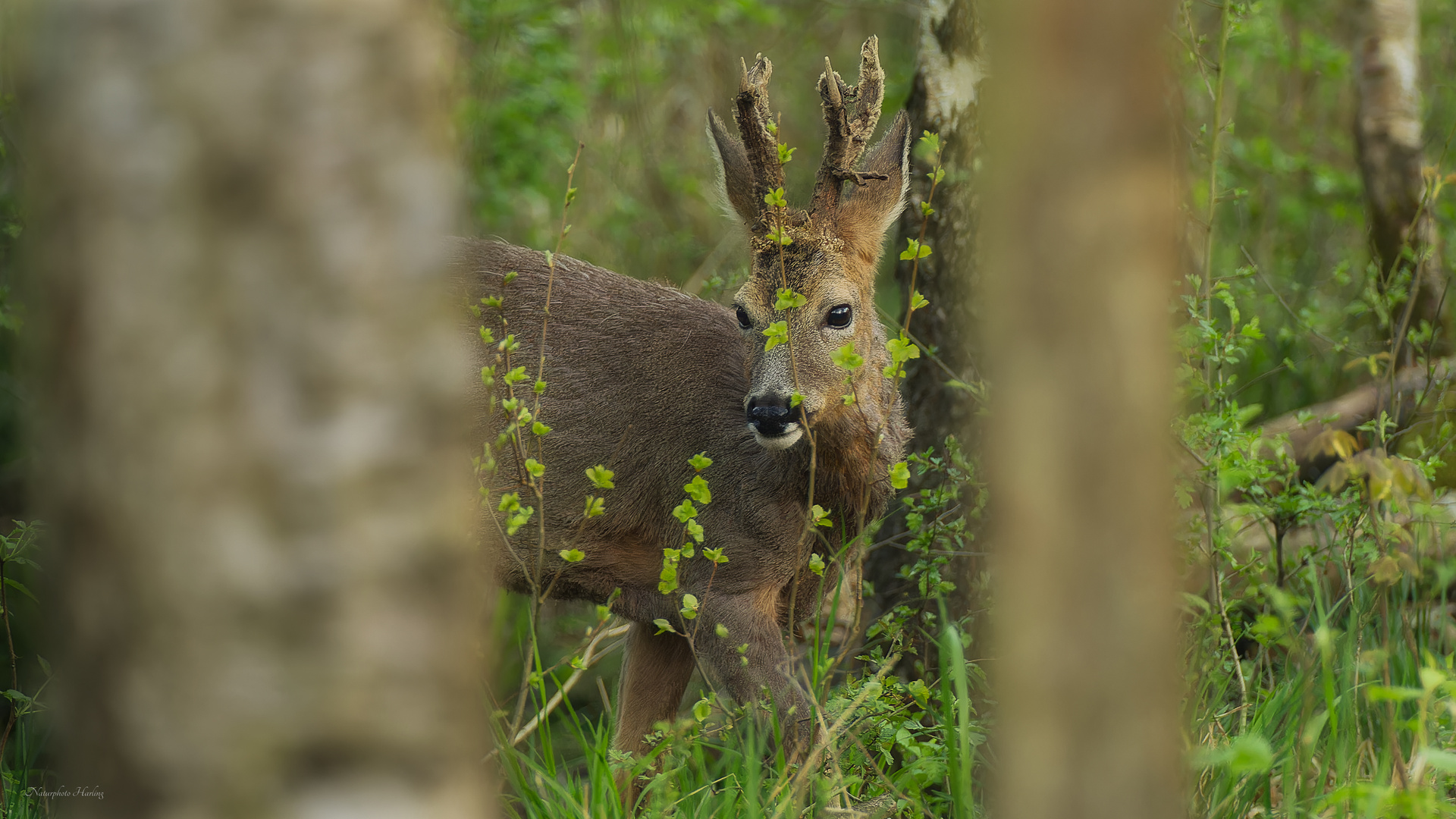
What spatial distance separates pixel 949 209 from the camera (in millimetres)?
4957

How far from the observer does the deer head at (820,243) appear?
13.8ft

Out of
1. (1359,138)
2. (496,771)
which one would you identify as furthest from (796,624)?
(1359,138)

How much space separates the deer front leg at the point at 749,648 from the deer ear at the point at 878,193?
1.40 metres

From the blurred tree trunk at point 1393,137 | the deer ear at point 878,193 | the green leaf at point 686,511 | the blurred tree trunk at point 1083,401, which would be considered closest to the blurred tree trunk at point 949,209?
the deer ear at point 878,193

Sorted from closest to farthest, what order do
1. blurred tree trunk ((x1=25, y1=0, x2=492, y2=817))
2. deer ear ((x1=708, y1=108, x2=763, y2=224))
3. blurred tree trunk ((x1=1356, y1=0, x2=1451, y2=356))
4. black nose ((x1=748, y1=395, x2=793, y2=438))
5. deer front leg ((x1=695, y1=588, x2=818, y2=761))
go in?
blurred tree trunk ((x1=25, y1=0, x2=492, y2=817)), black nose ((x1=748, y1=395, x2=793, y2=438)), deer front leg ((x1=695, y1=588, x2=818, y2=761)), deer ear ((x1=708, y1=108, x2=763, y2=224)), blurred tree trunk ((x1=1356, y1=0, x2=1451, y2=356))

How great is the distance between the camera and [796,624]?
464 centimetres

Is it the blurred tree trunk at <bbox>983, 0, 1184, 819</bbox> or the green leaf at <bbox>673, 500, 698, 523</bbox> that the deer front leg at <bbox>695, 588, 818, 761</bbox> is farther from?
the blurred tree trunk at <bbox>983, 0, 1184, 819</bbox>

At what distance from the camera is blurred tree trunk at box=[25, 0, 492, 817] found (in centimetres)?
121

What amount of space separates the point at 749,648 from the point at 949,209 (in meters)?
1.95

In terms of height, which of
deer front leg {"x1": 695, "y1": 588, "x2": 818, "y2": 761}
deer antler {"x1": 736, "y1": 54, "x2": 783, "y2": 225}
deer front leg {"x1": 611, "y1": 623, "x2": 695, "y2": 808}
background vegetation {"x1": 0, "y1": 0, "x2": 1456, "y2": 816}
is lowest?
deer front leg {"x1": 611, "y1": 623, "x2": 695, "y2": 808}

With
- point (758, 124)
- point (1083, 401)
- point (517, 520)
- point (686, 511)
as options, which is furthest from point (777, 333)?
point (1083, 401)

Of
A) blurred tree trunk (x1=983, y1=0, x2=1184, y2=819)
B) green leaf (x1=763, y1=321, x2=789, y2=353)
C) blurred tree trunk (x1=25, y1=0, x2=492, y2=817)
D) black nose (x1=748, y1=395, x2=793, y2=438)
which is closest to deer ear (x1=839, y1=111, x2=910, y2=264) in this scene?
black nose (x1=748, y1=395, x2=793, y2=438)

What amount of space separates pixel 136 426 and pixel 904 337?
7.86 feet

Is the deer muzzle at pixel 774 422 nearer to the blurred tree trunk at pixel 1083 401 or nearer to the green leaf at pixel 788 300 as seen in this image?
the green leaf at pixel 788 300
